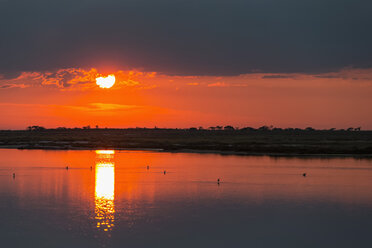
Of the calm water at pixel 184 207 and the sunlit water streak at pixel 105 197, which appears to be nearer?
the calm water at pixel 184 207

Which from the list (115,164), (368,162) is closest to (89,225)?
(115,164)

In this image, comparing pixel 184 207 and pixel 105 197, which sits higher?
pixel 105 197

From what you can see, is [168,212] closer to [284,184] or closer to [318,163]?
[284,184]

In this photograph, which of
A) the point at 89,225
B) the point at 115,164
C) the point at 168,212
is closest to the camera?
the point at 89,225

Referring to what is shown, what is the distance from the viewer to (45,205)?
29594mm

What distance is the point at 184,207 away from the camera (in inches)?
Result: 1166

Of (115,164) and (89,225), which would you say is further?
Result: (115,164)

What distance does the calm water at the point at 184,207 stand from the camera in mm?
22188

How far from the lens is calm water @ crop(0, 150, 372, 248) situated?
22188 mm

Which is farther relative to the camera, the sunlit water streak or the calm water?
the sunlit water streak

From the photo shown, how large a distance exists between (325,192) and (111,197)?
16586 mm

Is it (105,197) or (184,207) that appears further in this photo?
(105,197)

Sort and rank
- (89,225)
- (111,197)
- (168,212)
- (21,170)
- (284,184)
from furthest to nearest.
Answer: (21,170) → (284,184) → (111,197) → (168,212) → (89,225)

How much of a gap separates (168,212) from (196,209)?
217 cm
